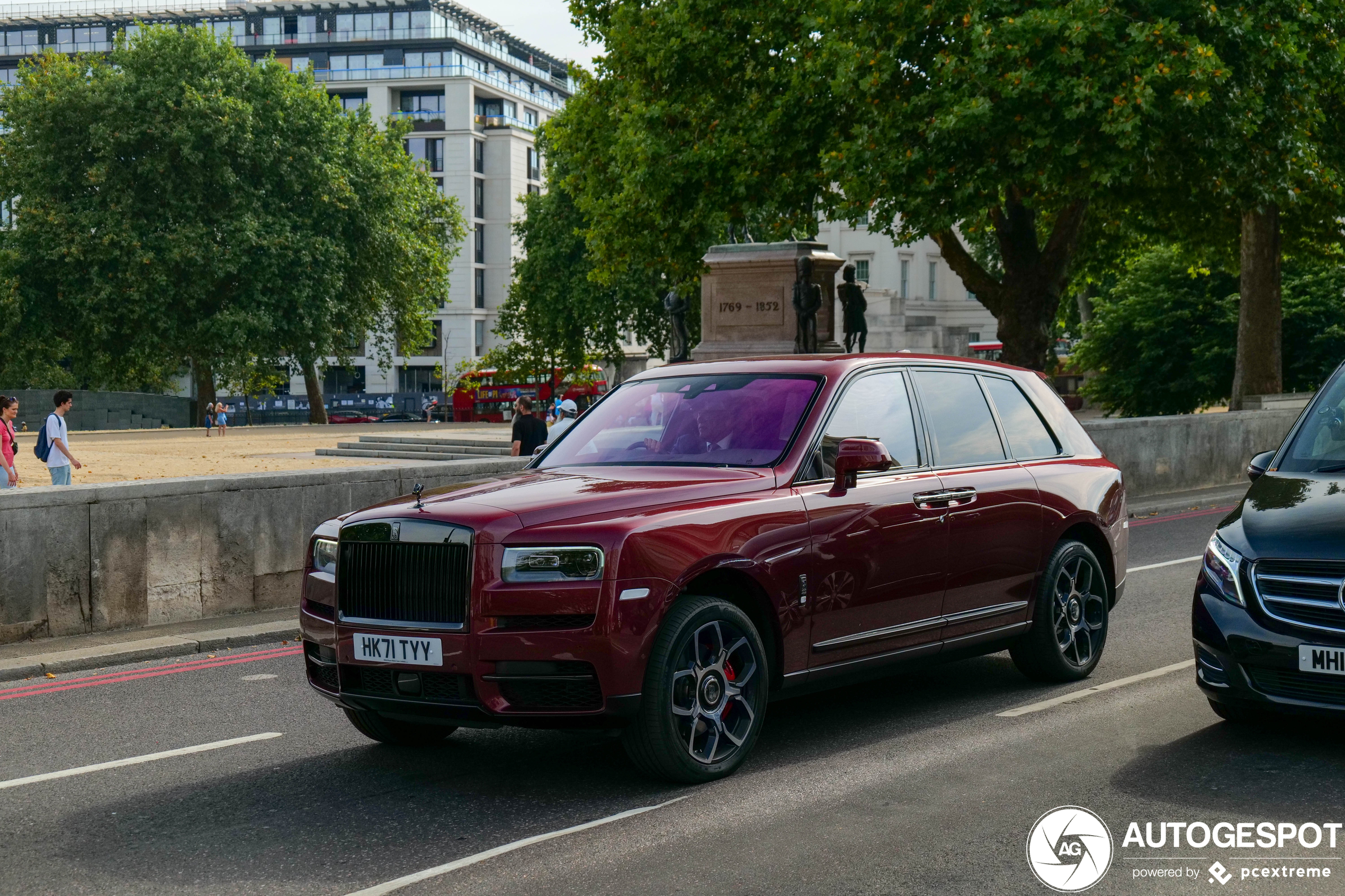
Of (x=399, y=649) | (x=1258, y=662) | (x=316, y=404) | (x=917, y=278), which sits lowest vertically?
(x=316, y=404)

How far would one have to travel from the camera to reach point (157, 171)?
49438 millimetres

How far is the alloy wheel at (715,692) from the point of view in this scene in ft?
19.6

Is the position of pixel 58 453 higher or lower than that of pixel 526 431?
lower

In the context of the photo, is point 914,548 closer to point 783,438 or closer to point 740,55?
point 783,438

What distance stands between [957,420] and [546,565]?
9.41 ft

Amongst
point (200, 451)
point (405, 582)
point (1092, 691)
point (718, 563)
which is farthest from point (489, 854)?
point (200, 451)

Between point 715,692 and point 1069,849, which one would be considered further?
point 715,692

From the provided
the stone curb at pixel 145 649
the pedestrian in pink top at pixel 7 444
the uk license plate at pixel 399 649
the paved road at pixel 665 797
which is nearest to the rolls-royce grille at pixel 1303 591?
the paved road at pixel 665 797

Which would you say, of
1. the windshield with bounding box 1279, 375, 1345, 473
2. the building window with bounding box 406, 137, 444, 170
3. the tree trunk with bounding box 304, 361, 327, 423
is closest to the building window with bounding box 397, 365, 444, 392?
the building window with bounding box 406, 137, 444, 170

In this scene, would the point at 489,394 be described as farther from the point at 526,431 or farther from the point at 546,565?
the point at 546,565

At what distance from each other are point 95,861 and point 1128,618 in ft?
24.2

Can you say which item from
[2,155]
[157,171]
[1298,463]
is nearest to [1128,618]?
[1298,463]

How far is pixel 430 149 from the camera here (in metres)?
102

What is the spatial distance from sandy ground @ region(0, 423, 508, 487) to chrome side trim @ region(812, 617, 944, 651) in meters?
15.1
